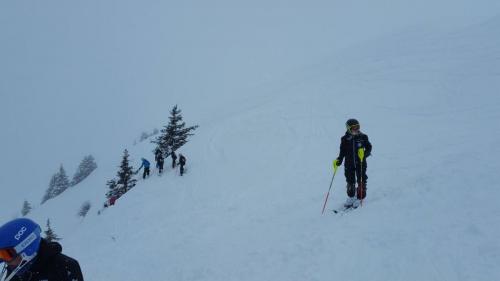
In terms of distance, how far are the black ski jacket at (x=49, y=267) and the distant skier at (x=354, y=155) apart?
8183 mm

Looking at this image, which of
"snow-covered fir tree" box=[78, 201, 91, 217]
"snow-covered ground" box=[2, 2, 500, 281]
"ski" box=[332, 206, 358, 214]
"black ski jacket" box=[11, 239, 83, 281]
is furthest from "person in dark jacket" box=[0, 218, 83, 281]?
"snow-covered fir tree" box=[78, 201, 91, 217]

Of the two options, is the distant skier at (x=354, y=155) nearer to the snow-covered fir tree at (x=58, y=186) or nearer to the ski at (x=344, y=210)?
the ski at (x=344, y=210)

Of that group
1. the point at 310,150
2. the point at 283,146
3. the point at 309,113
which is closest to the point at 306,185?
the point at 310,150

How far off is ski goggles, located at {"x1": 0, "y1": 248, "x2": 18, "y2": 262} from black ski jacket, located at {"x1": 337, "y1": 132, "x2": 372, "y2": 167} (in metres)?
8.81

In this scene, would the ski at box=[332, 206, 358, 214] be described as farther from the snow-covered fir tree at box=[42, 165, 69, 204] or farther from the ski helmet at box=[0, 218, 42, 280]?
the snow-covered fir tree at box=[42, 165, 69, 204]

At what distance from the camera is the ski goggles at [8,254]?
3766mm

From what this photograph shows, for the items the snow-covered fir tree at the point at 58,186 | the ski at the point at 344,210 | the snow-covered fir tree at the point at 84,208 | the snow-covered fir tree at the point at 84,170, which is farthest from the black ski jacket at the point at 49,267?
Result: the snow-covered fir tree at the point at 84,170

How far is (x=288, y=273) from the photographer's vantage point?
25.5ft

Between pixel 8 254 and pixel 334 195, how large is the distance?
11.5 metres

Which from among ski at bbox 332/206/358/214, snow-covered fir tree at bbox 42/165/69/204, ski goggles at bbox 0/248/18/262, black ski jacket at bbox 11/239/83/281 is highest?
ski goggles at bbox 0/248/18/262

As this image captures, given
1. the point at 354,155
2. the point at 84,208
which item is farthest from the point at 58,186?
the point at 354,155

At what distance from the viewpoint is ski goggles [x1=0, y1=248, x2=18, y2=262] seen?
377 cm

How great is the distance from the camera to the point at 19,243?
379 centimetres

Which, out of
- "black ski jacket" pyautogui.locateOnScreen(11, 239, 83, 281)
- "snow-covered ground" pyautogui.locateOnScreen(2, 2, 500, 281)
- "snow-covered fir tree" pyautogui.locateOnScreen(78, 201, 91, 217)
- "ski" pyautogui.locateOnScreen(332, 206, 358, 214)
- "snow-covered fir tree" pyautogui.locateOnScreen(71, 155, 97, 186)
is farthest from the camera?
"snow-covered fir tree" pyautogui.locateOnScreen(71, 155, 97, 186)
